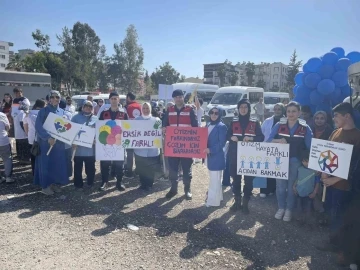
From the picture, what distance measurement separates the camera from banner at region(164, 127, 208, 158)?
217 inches

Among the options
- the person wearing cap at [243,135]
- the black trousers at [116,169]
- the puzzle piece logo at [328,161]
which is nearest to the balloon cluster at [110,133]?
the black trousers at [116,169]

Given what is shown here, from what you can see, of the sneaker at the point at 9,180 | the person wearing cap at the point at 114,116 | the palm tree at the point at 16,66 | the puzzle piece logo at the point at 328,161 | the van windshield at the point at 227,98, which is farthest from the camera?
the palm tree at the point at 16,66

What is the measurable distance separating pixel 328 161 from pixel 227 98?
14300 millimetres

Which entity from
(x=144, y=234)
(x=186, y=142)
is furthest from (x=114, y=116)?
(x=144, y=234)

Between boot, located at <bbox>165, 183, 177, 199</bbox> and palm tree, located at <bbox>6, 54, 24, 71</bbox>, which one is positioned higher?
palm tree, located at <bbox>6, 54, 24, 71</bbox>

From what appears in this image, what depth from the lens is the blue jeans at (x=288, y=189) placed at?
4.73m

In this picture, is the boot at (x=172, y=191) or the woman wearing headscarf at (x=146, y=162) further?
the woman wearing headscarf at (x=146, y=162)

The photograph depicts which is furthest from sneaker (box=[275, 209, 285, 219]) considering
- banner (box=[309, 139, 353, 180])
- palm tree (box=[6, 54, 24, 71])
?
palm tree (box=[6, 54, 24, 71])

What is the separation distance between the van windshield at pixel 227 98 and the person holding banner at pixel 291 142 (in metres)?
12.9

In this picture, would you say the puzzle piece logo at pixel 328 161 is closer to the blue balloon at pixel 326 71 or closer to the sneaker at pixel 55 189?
the blue balloon at pixel 326 71

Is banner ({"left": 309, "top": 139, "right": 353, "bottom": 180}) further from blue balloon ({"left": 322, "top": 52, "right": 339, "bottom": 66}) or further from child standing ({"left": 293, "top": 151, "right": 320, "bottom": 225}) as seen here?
blue balloon ({"left": 322, "top": 52, "right": 339, "bottom": 66})

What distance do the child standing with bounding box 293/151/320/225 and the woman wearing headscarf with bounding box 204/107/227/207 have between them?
4.43 feet

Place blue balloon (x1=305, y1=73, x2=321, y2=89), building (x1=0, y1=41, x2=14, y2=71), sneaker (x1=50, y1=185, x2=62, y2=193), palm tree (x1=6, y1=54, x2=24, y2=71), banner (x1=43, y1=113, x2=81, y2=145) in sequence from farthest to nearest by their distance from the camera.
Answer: building (x1=0, y1=41, x2=14, y2=71) → palm tree (x1=6, y1=54, x2=24, y2=71) → blue balloon (x1=305, y1=73, x2=321, y2=89) → sneaker (x1=50, y1=185, x2=62, y2=193) → banner (x1=43, y1=113, x2=81, y2=145)

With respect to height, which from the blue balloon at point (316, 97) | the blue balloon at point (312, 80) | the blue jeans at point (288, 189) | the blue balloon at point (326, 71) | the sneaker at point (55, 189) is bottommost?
the sneaker at point (55, 189)
